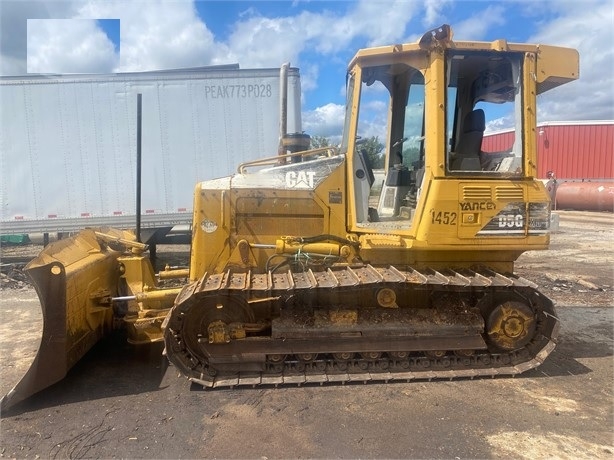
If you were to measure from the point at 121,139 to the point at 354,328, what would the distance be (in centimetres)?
677

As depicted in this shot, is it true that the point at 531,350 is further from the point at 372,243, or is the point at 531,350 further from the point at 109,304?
the point at 109,304

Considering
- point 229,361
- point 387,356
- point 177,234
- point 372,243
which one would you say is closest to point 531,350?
point 387,356

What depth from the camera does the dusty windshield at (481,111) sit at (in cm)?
424

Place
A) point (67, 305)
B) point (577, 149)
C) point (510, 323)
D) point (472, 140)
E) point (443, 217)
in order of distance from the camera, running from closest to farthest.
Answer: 1. point (67, 305)
2. point (443, 217)
3. point (510, 323)
4. point (472, 140)
5. point (577, 149)

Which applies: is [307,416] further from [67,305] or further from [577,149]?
[577,149]

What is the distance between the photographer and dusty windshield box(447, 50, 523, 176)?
4242mm

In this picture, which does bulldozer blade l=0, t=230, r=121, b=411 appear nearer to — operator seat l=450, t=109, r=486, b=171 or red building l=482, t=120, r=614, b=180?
operator seat l=450, t=109, r=486, b=171

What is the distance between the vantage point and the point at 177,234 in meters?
11.6

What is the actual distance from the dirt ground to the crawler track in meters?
0.16

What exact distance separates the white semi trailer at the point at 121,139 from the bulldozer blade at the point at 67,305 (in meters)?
3.97

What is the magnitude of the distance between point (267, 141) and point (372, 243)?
5167 millimetres

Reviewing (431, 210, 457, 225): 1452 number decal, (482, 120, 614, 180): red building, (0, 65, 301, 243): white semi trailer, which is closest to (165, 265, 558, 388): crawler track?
(431, 210, 457, 225): 1452 number decal

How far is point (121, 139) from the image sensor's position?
29.1 feet

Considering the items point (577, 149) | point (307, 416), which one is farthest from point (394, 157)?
point (577, 149)
